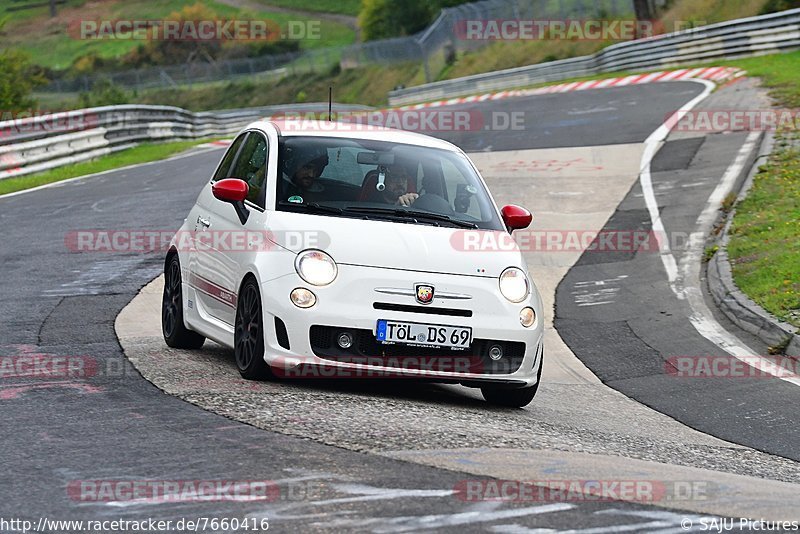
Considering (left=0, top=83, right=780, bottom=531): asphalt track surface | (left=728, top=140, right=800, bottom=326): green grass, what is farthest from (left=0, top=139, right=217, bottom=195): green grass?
(left=728, top=140, right=800, bottom=326): green grass

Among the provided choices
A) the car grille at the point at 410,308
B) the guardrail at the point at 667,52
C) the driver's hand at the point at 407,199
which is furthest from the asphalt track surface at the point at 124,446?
the guardrail at the point at 667,52

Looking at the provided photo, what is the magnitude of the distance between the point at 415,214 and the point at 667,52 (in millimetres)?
34348

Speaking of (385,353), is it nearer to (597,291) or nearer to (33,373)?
(33,373)

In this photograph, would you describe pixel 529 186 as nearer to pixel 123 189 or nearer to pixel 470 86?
pixel 123 189

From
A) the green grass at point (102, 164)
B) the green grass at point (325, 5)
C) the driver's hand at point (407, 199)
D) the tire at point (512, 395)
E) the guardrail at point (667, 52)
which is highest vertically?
the green grass at point (325, 5)

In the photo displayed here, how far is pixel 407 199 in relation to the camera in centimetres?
895

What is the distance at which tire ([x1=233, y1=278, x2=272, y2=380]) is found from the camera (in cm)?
813

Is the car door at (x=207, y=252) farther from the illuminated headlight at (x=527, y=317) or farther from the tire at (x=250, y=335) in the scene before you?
the illuminated headlight at (x=527, y=317)

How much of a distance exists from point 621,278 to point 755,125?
1077cm

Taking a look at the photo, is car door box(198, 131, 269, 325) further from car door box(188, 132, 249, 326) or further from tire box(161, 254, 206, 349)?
tire box(161, 254, 206, 349)

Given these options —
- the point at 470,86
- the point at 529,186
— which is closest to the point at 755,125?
Answer: the point at 529,186

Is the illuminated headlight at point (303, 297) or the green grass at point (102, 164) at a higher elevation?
the green grass at point (102, 164)

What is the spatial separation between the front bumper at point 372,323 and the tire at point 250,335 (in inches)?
4.2

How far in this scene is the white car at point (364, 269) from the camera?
26.2 feet
